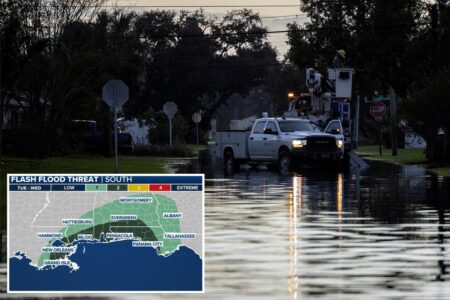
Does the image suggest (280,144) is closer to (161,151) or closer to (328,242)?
(161,151)

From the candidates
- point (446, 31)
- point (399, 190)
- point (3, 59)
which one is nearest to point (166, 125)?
point (446, 31)

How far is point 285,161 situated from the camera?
46062 mm

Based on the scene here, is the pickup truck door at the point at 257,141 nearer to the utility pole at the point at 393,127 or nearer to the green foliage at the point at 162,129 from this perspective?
the utility pole at the point at 393,127

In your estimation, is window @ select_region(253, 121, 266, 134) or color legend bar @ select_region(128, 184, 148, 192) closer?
color legend bar @ select_region(128, 184, 148, 192)

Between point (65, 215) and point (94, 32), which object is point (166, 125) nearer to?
point (94, 32)

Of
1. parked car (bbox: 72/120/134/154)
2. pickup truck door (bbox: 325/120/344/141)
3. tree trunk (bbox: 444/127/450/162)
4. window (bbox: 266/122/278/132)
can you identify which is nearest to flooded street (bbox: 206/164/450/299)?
window (bbox: 266/122/278/132)

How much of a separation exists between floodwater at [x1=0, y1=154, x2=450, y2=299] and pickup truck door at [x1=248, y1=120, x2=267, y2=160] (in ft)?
44.9

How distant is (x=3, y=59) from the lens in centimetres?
3984

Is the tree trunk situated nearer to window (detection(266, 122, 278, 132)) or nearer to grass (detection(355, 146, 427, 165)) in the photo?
grass (detection(355, 146, 427, 165))

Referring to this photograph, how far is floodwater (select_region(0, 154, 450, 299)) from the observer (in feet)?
42.1

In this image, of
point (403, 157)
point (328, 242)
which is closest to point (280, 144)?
point (403, 157)

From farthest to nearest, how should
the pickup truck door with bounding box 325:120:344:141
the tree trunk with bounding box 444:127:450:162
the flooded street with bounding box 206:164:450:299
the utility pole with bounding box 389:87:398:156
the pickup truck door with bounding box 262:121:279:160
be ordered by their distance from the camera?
1. the utility pole with bounding box 389:87:398:156
2. the pickup truck door with bounding box 325:120:344:141
3. the tree trunk with bounding box 444:127:450:162
4. the pickup truck door with bounding box 262:121:279:160
5. the flooded street with bounding box 206:164:450:299

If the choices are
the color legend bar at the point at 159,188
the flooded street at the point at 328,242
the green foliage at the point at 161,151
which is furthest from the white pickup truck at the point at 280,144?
the color legend bar at the point at 159,188

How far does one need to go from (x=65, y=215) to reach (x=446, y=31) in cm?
4388
